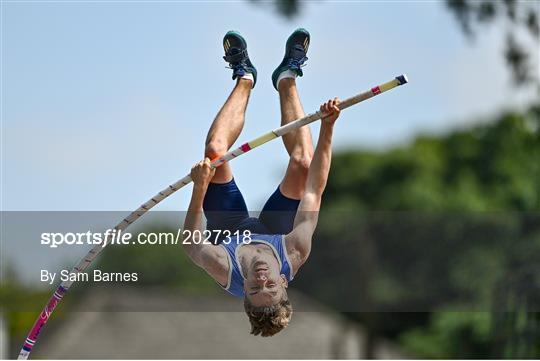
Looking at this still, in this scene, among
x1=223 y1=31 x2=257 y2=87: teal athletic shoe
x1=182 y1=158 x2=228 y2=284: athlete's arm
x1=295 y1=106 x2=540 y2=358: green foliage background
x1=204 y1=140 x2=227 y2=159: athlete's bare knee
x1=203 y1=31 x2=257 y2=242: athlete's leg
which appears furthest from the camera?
x1=295 y1=106 x2=540 y2=358: green foliage background

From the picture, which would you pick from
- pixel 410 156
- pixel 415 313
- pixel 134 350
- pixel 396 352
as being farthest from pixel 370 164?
pixel 134 350

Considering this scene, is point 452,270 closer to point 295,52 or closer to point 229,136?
point 295,52

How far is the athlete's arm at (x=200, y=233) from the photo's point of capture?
8.37 meters

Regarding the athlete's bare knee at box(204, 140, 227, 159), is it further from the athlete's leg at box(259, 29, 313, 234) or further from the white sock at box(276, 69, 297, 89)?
the white sock at box(276, 69, 297, 89)

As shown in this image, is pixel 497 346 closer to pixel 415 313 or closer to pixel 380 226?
pixel 380 226

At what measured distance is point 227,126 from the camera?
8.64m

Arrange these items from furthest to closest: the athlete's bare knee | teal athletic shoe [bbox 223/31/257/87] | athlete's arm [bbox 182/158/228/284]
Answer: teal athletic shoe [bbox 223/31/257/87], the athlete's bare knee, athlete's arm [bbox 182/158/228/284]

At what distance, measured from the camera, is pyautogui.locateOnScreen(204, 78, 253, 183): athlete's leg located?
8.53m

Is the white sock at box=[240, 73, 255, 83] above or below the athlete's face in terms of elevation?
above

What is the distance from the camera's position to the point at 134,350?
101ft

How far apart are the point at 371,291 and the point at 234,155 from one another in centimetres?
1928

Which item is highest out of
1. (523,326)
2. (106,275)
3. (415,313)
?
(415,313)

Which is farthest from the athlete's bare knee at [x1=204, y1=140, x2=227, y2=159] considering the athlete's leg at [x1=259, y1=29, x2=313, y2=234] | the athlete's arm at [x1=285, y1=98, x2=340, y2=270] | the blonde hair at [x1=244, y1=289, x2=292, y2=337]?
the blonde hair at [x1=244, y1=289, x2=292, y2=337]

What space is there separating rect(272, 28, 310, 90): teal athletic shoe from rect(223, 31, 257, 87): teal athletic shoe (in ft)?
0.68
